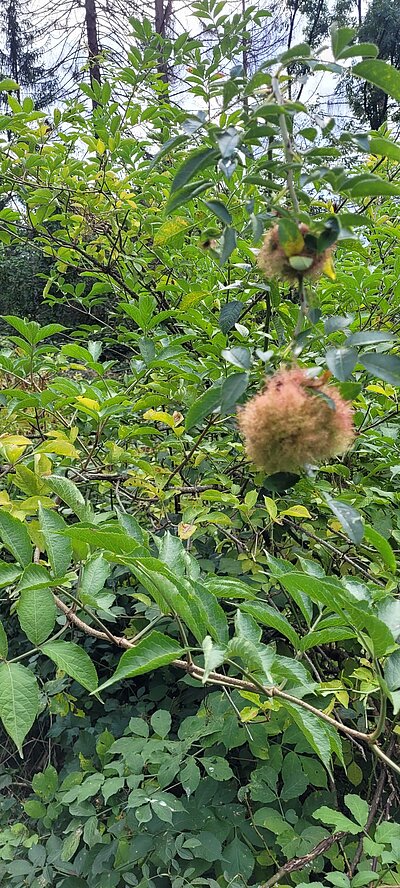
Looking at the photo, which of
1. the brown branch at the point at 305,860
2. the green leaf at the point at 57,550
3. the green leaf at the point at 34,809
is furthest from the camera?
the green leaf at the point at 34,809

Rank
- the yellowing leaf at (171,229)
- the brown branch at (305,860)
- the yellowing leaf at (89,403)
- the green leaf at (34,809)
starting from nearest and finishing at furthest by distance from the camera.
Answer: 1. the brown branch at (305,860)
2. the yellowing leaf at (171,229)
3. the yellowing leaf at (89,403)
4. the green leaf at (34,809)

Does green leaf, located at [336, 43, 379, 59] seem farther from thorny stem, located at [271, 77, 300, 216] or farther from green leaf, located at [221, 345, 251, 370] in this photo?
green leaf, located at [221, 345, 251, 370]

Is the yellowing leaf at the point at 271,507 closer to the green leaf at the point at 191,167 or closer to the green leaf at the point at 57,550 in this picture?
the green leaf at the point at 57,550

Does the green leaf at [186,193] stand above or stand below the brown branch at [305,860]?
above

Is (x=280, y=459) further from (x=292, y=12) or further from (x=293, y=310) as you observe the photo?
(x=292, y=12)

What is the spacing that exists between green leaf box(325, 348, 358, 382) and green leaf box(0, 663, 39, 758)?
1.60ft

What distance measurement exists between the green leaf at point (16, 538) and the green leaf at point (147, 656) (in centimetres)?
24

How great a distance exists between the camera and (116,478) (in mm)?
1335

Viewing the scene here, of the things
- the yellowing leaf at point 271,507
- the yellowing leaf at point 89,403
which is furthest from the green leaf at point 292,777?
the yellowing leaf at point 89,403

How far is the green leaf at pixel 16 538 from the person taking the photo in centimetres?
74

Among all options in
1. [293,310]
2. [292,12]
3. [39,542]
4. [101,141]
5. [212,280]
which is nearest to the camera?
[39,542]

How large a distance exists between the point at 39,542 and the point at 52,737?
1.09 meters

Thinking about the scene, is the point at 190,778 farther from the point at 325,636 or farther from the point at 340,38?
the point at 340,38

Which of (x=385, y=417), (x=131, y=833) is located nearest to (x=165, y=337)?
(x=385, y=417)
